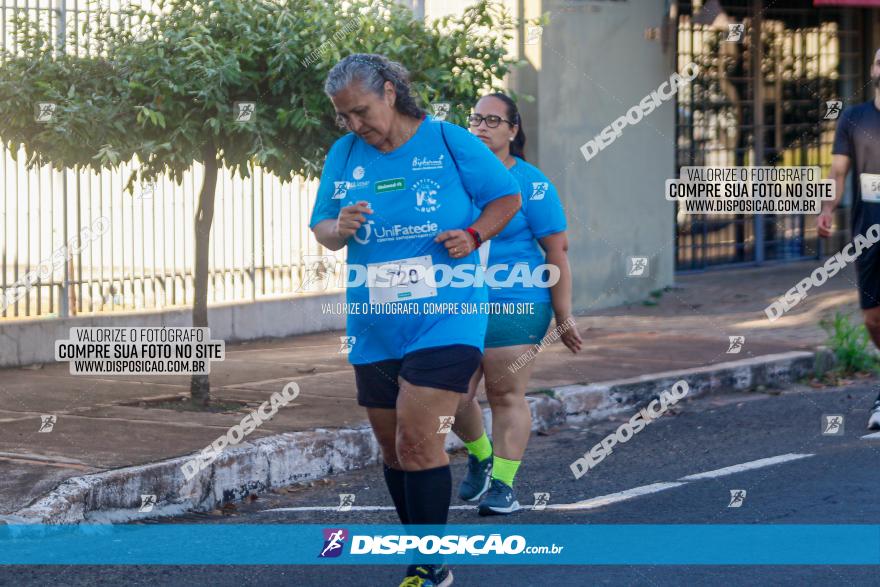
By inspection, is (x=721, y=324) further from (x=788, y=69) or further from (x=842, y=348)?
(x=788, y=69)

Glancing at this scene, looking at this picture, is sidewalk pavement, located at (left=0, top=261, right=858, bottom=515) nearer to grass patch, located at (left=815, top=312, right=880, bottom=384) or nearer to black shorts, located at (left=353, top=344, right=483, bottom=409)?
grass patch, located at (left=815, top=312, right=880, bottom=384)

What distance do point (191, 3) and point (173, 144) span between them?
34.3 inches

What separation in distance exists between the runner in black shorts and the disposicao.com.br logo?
3.09 meters

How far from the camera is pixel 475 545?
5289 mm

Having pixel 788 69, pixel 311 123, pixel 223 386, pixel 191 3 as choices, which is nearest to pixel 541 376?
pixel 223 386

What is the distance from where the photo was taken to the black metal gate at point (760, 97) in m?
15.8

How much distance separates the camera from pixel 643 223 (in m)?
14.2

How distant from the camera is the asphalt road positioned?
15.9 ft

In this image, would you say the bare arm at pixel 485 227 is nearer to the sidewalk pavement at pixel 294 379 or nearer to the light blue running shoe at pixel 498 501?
the light blue running shoe at pixel 498 501

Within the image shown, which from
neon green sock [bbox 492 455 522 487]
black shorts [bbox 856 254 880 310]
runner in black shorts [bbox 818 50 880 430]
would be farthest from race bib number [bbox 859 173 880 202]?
neon green sock [bbox 492 455 522 487]

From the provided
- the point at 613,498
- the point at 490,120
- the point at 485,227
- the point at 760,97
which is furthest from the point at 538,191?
the point at 760,97

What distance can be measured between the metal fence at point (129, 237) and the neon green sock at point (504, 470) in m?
3.75

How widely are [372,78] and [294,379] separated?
526 centimetres

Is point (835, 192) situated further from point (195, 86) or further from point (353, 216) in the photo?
point (353, 216)
